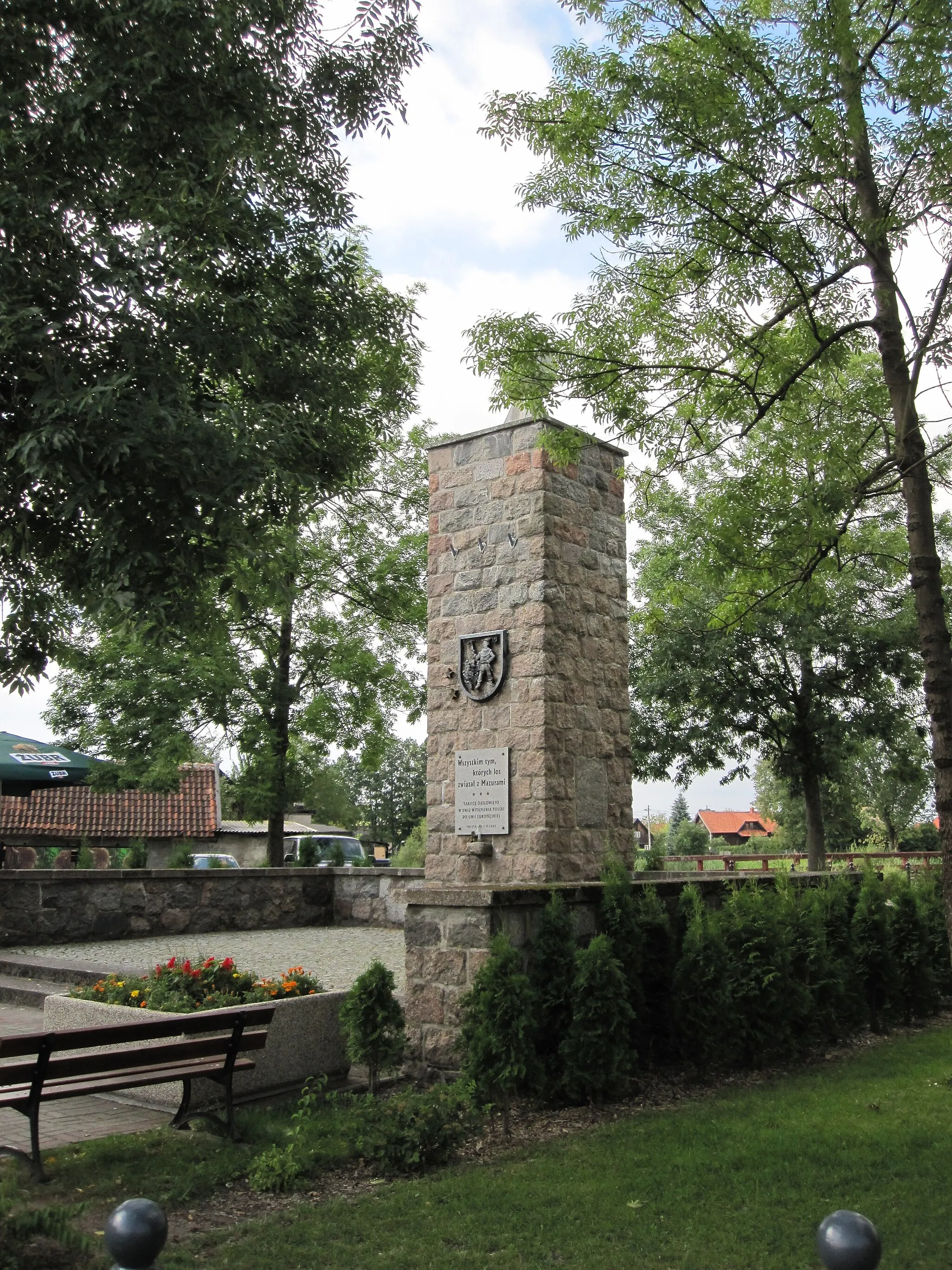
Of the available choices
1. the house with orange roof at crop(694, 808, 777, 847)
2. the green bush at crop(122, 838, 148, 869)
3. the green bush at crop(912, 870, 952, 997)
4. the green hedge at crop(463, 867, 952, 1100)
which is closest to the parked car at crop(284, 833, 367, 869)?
the green bush at crop(122, 838, 148, 869)

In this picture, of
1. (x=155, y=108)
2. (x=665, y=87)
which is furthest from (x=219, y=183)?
(x=665, y=87)

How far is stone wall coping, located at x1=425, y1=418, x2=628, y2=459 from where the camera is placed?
27.3 feet

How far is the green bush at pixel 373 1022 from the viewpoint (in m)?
6.03

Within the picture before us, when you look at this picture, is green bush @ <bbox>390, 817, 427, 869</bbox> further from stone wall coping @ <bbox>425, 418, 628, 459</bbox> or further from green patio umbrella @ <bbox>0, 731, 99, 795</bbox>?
stone wall coping @ <bbox>425, 418, 628, 459</bbox>

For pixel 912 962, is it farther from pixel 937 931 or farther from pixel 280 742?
pixel 280 742

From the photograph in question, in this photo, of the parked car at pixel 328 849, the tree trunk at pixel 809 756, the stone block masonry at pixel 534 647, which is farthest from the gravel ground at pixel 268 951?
the tree trunk at pixel 809 756

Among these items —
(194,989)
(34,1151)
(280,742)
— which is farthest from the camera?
(280,742)

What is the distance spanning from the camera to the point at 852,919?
28.9ft

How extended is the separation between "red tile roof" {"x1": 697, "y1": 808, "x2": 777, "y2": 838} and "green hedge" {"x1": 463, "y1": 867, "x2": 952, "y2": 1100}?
79.5 metres

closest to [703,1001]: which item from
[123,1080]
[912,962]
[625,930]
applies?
[625,930]

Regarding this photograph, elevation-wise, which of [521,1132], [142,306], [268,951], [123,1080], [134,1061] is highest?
[142,306]

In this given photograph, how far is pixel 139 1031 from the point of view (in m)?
5.02

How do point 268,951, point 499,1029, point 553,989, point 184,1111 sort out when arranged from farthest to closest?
point 268,951 < point 553,989 < point 499,1029 < point 184,1111

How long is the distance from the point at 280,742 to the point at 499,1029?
1407 cm
